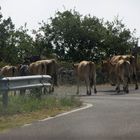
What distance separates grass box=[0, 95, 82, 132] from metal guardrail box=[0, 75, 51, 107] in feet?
1.26

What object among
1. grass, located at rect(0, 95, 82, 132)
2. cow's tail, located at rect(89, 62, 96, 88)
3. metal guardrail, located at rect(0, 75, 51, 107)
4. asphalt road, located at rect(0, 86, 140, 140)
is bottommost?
asphalt road, located at rect(0, 86, 140, 140)

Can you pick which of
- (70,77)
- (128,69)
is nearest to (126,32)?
(70,77)

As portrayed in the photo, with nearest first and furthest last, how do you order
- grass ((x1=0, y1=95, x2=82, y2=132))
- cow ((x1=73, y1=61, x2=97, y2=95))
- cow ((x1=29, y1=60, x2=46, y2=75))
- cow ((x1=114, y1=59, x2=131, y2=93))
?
grass ((x1=0, y1=95, x2=82, y2=132)) → cow ((x1=73, y1=61, x2=97, y2=95)) → cow ((x1=114, y1=59, x2=131, y2=93)) → cow ((x1=29, y1=60, x2=46, y2=75))

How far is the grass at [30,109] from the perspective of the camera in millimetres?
15406

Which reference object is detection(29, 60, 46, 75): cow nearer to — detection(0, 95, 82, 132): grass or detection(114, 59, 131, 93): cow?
detection(114, 59, 131, 93): cow

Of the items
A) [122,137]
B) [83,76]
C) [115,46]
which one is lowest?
[122,137]

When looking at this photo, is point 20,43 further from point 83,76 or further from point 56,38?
point 83,76

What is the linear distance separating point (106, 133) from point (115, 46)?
35565 millimetres

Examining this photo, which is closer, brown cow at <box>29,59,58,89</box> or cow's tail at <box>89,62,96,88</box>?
cow's tail at <box>89,62,96,88</box>

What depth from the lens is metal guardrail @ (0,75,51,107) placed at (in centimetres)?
1719

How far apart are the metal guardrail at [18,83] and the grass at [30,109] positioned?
38 cm

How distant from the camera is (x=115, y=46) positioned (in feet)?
157

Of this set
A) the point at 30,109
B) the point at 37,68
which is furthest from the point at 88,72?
the point at 30,109

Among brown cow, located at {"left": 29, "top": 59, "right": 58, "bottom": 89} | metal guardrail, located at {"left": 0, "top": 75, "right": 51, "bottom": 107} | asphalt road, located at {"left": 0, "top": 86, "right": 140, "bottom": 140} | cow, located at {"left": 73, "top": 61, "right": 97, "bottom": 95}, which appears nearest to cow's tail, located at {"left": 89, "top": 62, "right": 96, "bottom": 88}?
cow, located at {"left": 73, "top": 61, "right": 97, "bottom": 95}
